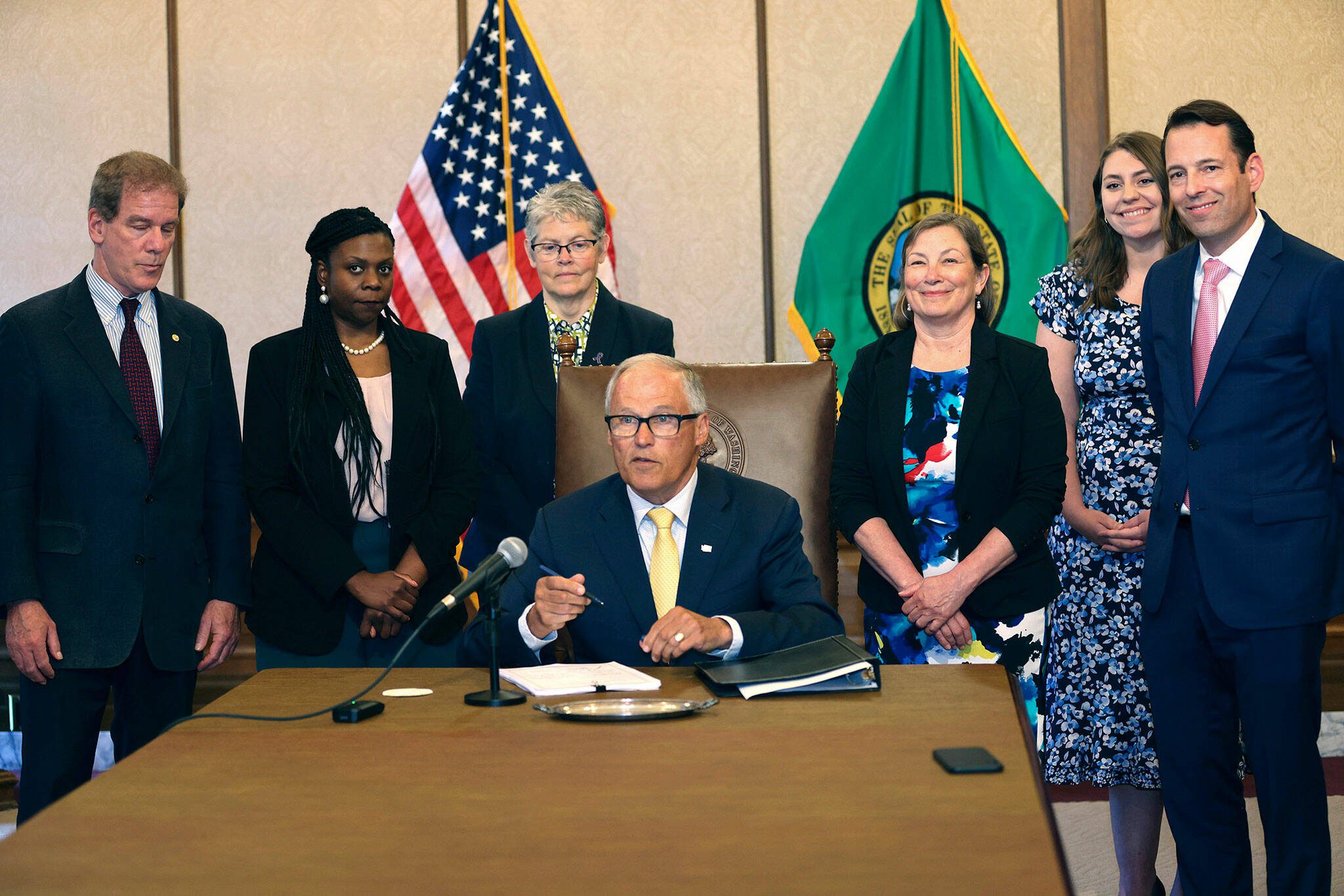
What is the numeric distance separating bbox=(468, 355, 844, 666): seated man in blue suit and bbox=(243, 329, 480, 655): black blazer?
1.41ft

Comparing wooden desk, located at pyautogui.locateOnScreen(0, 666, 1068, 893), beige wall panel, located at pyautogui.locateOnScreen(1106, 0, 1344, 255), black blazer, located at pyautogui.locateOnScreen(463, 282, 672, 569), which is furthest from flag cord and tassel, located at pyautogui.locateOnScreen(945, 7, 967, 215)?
wooden desk, located at pyautogui.locateOnScreen(0, 666, 1068, 893)

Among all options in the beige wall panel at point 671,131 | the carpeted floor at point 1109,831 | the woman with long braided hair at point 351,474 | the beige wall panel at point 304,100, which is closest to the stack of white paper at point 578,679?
the woman with long braided hair at point 351,474

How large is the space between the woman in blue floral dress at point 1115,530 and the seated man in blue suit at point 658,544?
0.79 metres

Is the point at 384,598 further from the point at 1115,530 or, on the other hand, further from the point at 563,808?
the point at 1115,530

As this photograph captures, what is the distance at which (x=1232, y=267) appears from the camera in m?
2.56

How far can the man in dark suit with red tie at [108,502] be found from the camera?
8.58 ft

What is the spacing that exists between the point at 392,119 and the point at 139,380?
253 centimetres

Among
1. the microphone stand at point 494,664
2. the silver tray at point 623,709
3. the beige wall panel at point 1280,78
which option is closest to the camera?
the silver tray at point 623,709

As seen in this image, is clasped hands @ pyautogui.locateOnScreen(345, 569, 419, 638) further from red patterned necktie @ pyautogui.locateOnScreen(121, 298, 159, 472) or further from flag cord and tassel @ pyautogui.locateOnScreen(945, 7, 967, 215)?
flag cord and tassel @ pyautogui.locateOnScreen(945, 7, 967, 215)

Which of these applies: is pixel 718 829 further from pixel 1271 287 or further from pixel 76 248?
pixel 76 248

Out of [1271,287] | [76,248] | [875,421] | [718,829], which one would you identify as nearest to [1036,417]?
[875,421]

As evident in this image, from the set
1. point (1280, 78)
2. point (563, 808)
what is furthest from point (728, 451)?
point (1280, 78)

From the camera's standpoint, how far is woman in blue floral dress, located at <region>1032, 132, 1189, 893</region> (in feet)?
9.38

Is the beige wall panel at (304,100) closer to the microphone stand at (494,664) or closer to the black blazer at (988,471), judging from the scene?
the black blazer at (988,471)
